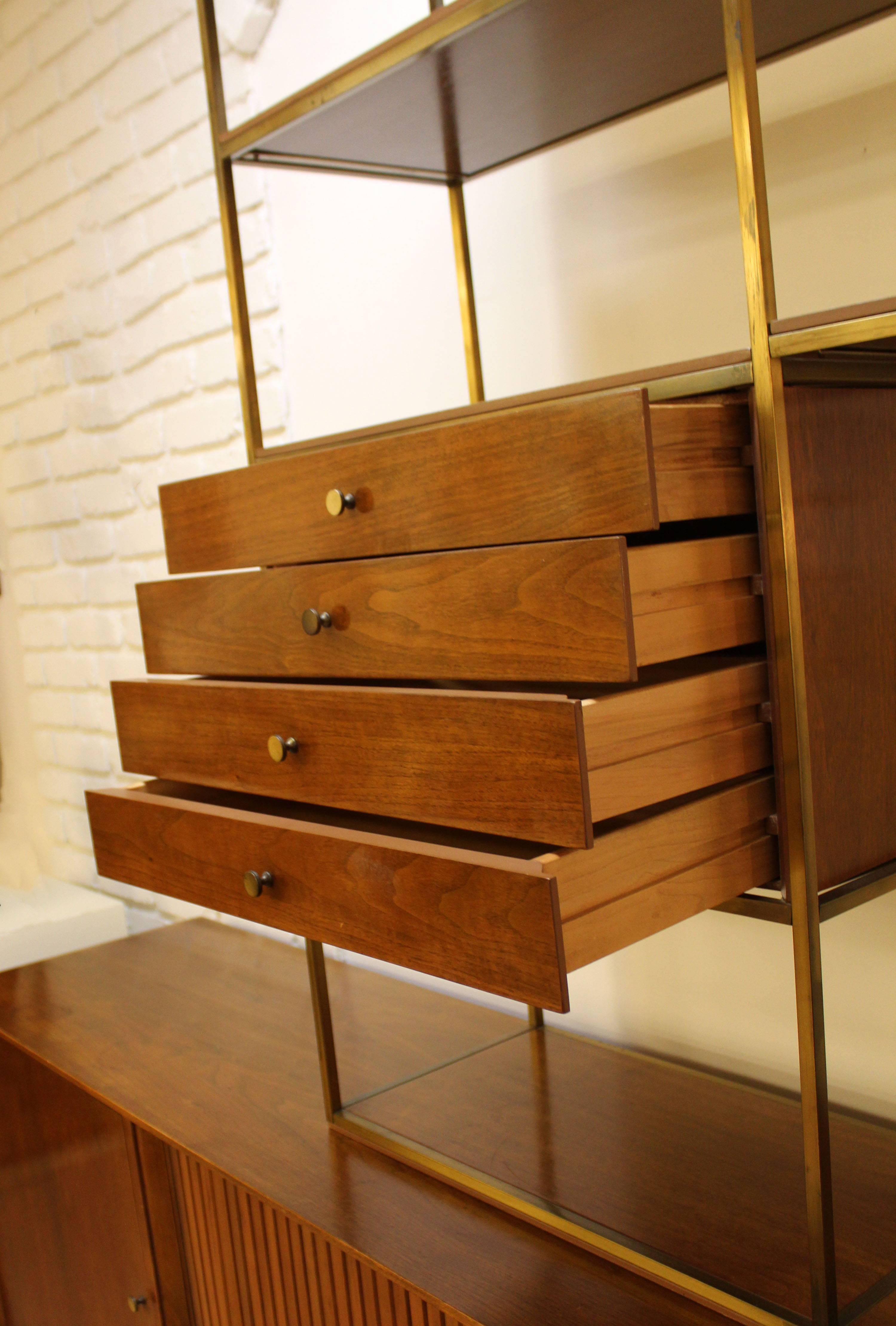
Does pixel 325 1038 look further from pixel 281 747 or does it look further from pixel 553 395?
pixel 553 395

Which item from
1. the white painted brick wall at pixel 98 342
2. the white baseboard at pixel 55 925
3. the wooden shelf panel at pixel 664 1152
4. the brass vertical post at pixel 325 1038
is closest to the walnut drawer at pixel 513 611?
the brass vertical post at pixel 325 1038

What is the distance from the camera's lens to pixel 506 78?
97cm

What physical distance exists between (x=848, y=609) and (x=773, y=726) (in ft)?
0.31

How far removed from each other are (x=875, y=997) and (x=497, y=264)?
2.77ft

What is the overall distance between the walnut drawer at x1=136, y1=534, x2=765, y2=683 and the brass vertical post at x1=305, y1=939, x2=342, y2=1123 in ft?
1.08

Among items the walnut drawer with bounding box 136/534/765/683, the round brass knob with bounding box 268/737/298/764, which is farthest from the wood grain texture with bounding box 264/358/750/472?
the round brass knob with bounding box 268/737/298/764

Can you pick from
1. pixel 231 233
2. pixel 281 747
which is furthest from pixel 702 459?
pixel 231 233

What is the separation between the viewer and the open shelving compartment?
744mm

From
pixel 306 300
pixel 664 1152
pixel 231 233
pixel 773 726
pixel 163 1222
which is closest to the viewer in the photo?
pixel 773 726

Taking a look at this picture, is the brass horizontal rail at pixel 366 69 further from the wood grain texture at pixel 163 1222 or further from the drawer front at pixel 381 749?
the wood grain texture at pixel 163 1222

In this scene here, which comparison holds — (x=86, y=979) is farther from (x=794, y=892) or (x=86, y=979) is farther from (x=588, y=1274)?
(x=794, y=892)

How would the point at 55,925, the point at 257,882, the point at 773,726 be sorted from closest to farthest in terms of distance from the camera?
the point at 773,726
the point at 257,882
the point at 55,925

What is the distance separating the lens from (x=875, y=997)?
3.45 feet

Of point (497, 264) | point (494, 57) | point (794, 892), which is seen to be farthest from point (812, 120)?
point (794, 892)
